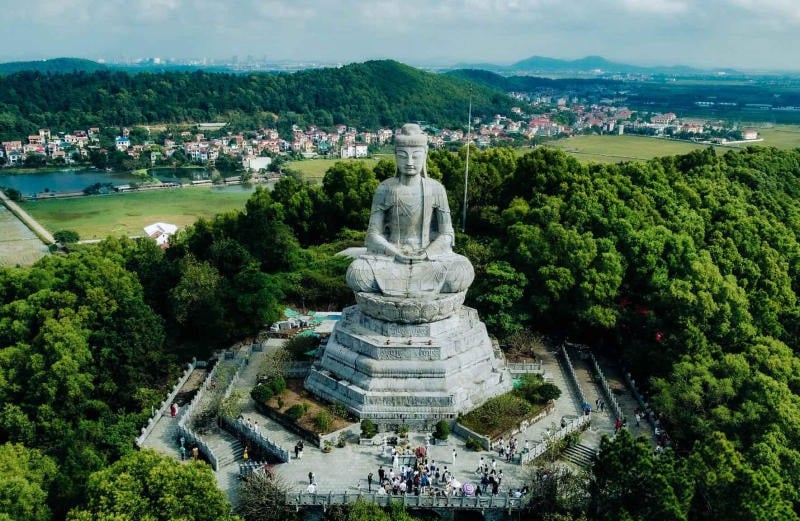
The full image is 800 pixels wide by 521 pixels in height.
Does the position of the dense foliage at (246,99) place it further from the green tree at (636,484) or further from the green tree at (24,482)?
the green tree at (636,484)

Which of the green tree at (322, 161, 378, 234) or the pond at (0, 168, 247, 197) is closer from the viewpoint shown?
the green tree at (322, 161, 378, 234)

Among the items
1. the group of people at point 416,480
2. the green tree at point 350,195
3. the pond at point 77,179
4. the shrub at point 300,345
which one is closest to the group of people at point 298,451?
the group of people at point 416,480

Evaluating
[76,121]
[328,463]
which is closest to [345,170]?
[328,463]

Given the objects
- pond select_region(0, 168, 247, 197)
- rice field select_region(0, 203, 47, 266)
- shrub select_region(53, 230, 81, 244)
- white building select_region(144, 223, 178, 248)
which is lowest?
rice field select_region(0, 203, 47, 266)

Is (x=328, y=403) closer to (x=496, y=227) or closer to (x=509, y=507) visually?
(x=509, y=507)

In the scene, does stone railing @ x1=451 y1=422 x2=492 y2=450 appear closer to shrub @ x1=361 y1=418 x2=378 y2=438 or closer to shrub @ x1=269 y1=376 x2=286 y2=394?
shrub @ x1=361 y1=418 x2=378 y2=438

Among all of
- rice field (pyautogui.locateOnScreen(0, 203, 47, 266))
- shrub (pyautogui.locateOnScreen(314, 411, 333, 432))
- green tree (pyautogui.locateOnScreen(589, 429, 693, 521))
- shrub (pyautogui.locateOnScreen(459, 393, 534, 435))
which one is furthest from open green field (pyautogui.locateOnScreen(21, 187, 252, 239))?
green tree (pyautogui.locateOnScreen(589, 429, 693, 521))

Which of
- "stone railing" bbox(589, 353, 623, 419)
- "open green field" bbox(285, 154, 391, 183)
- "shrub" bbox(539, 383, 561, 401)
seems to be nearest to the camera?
"shrub" bbox(539, 383, 561, 401)

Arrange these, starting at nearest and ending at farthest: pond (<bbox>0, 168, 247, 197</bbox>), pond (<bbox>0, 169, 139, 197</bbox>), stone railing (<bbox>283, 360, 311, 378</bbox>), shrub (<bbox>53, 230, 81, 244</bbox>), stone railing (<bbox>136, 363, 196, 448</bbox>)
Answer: stone railing (<bbox>136, 363, 196, 448</bbox>)
stone railing (<bbox>283, 360, 311, 378</bbox>)
shrub (<bbox>53, 230, 81, 244</bbox>)
pond (<bbox>0, 169, 139, 197</bbox>)
pond (<bbox>0, 168, 247, 197</bbox>)

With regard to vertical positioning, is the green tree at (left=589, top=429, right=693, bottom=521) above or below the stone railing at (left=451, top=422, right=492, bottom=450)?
above
